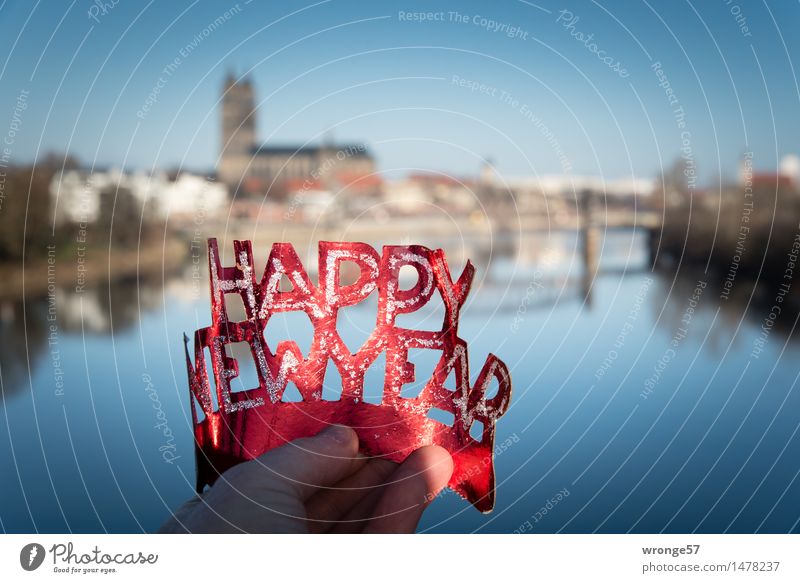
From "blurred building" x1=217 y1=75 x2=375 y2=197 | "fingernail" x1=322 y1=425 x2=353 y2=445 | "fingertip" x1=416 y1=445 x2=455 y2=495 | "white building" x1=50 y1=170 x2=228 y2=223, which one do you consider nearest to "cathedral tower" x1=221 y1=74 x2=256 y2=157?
"blurred building" x1=217 y1=75 x2=375 y2=197

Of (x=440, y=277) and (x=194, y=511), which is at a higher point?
(x=440, y=277)

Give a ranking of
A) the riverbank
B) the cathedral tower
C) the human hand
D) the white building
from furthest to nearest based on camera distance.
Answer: the white building, the cathedral tower, the riverbank, the human hand

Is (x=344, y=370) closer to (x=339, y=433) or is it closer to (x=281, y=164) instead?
(x=339, y=433)

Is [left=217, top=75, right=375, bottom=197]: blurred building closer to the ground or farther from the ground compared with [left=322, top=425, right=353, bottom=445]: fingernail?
farther from the ground

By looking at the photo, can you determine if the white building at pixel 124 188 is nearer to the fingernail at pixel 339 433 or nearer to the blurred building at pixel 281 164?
the blurred building at pixel 281 164

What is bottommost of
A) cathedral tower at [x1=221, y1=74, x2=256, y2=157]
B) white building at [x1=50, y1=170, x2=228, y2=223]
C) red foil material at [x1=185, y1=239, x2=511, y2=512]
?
red foil material at [x1=185, y1=239, x2=511, y2=512]

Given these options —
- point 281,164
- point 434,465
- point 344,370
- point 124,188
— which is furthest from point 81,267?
point 281,164

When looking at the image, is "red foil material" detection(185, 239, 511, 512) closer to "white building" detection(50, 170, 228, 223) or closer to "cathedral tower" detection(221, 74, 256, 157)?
"cathedral tower" detection(221, 74, 256, 157)
